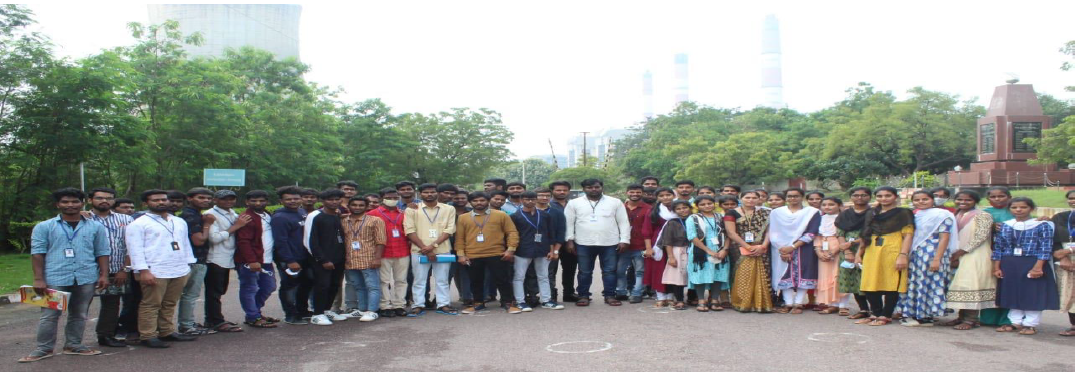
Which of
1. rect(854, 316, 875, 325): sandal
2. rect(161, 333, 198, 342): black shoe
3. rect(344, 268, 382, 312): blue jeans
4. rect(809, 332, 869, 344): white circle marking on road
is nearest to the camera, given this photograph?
rect(809, 332, 869, 344): white circle marking on road

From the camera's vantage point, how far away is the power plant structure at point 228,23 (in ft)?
141

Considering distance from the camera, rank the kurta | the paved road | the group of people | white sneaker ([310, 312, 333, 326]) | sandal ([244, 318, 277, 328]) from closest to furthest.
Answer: the paved road < the group of people < the kurta < sandal ([244, 318, 277, 328]) < white sneaker ([310, 312, 333, 326])

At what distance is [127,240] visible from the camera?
6223mm

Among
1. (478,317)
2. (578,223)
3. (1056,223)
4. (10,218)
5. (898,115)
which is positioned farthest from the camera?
(898,115)

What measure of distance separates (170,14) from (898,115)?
40.3m

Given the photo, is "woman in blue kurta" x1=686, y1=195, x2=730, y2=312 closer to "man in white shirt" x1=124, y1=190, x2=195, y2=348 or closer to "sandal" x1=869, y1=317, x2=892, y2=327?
"sandal" x1=869, y1=317, x2=892, y2=327

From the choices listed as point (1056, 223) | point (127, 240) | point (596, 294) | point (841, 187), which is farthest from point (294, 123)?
point (841, 187)

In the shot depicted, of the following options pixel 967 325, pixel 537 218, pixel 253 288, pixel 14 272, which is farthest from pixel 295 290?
pixel 14 272

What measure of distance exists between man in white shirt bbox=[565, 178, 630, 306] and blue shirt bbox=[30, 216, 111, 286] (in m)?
4.81

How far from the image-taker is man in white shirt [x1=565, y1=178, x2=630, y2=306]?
8758mm

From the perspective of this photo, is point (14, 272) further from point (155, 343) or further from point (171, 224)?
point (171, 224)

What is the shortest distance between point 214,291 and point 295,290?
2.61 ft

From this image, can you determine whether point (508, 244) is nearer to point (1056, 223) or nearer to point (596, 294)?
point (596, 294)

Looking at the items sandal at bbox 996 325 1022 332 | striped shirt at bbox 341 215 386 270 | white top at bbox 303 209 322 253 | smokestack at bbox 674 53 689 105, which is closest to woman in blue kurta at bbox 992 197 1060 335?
sandal at bbox 996 325 1022 332
